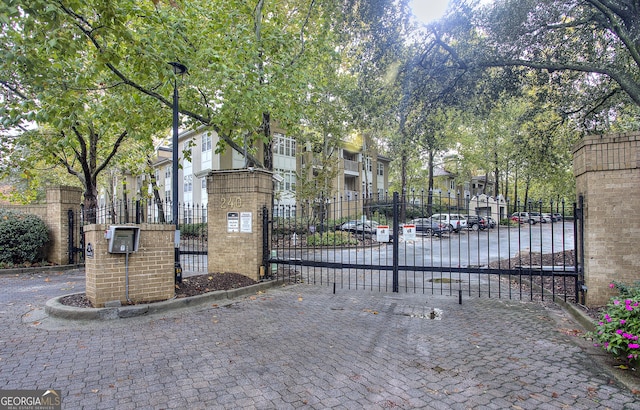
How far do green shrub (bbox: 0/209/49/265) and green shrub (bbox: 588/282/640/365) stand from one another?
1418cm


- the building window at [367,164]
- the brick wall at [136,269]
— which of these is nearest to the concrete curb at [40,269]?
the brick wall at [136,269]

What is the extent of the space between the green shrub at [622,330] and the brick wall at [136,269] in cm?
650

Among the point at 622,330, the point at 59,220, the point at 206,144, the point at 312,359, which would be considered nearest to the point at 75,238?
the point at 59,220

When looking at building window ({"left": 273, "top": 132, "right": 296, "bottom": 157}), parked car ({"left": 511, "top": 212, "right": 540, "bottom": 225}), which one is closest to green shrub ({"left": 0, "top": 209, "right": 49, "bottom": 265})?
parked car ({"left": 511, "top": 212, "right": 540, "bottom": 225})

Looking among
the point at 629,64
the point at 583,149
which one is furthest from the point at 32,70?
the point at 629,64

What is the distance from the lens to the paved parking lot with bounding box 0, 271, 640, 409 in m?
3.21

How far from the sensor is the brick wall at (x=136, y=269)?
5562 millimetres

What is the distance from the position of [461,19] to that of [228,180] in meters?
7.32

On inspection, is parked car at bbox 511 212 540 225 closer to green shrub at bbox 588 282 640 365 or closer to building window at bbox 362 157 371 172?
green shrub at bbox 588 282 640 365

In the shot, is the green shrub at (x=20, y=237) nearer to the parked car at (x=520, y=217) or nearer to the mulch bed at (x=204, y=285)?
the mulch bed at (x=204, y=285)

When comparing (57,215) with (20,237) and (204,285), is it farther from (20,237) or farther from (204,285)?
(204,285)

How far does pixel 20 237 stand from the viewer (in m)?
10.7

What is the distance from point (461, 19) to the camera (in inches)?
351

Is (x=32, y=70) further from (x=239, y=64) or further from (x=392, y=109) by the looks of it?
(x=392, y=109)
